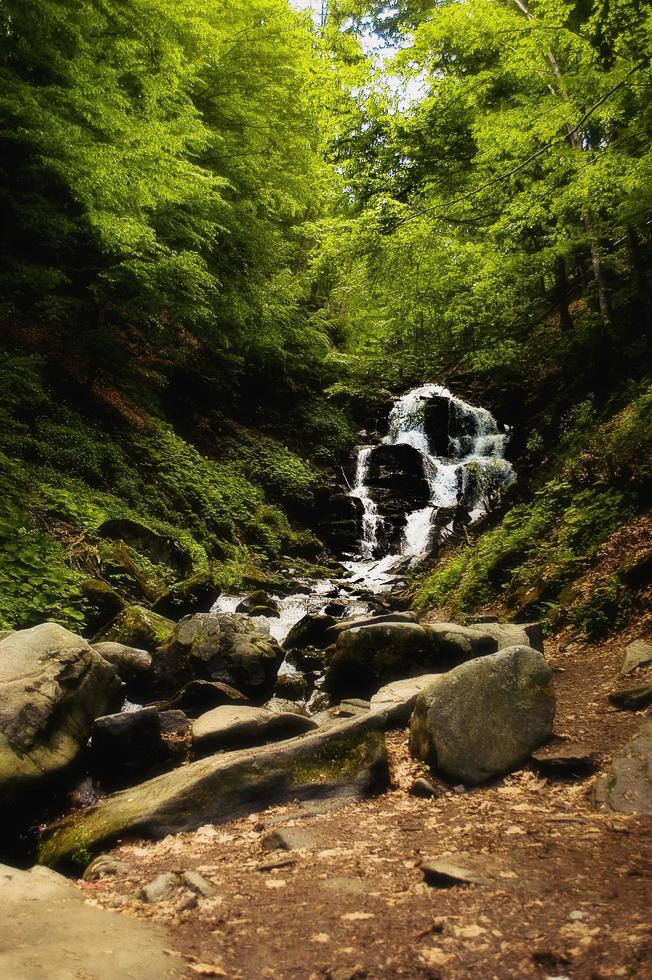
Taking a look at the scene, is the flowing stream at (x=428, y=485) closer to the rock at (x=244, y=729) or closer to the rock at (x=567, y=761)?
the rock at (x=244, y=729)

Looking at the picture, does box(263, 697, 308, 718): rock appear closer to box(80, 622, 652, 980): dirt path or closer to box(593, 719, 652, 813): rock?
box(80, 622, 652, 980): dirt path

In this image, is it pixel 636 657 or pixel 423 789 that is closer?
pixel 423 789

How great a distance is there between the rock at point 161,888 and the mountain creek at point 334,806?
0.01 metres

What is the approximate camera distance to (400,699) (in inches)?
214

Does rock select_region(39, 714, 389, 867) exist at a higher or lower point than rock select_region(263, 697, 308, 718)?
higher

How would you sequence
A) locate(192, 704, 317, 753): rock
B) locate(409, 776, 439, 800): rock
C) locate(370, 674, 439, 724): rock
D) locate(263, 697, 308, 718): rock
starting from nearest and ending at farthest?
locate(409, 776, 439, 800): rock
locate(192, 704, 317, 753): rock
locate(370, 674, 439, 724): rock
locate(263, 697, 308, 718): rock

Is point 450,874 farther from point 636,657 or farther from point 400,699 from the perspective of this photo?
point 636,657

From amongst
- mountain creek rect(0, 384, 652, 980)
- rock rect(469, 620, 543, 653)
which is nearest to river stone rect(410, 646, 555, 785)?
mountain creek rect(0, 384, 652, 980)

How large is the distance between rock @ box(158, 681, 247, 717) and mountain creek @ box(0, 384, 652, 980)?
1.1 inches

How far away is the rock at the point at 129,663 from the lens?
23.4 ft

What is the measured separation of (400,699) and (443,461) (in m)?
15.7

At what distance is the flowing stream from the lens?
1271 cm

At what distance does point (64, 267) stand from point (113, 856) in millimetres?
12409

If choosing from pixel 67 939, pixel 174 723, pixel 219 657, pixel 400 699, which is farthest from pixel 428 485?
pixel 67 939
